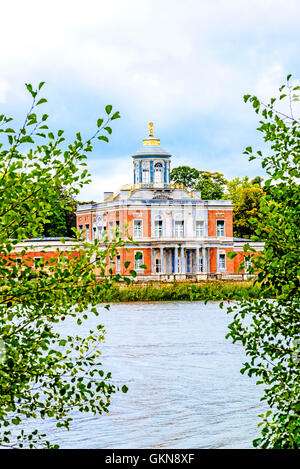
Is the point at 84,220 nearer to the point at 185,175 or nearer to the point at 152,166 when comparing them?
the point at 152,166

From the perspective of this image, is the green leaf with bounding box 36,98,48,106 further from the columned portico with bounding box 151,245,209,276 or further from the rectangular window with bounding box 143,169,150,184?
the rectangular window with bounding box 143,169,150,184

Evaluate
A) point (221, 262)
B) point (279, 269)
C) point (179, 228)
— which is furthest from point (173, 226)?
point (279, 269)

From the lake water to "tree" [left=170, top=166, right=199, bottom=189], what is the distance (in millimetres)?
52984

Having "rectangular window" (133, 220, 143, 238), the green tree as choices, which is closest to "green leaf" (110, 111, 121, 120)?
"rectangular window" (133, 220, 143, 238)

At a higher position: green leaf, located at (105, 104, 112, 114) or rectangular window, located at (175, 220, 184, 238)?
rectangular window, located at (175, 220, 184, 238)

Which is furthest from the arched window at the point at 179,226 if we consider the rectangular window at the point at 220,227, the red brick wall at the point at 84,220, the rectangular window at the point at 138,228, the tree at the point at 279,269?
the tree at the point at 279,269

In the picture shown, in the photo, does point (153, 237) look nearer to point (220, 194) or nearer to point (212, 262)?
point (212, 262)

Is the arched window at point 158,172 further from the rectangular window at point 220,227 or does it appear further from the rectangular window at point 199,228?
the rectangular window at point 220,227

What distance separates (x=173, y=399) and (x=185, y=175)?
2632 inches

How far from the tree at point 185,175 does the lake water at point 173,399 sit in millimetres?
52984

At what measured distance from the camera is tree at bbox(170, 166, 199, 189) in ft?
269

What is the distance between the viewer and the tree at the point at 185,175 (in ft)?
269

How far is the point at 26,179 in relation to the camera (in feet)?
16.6
